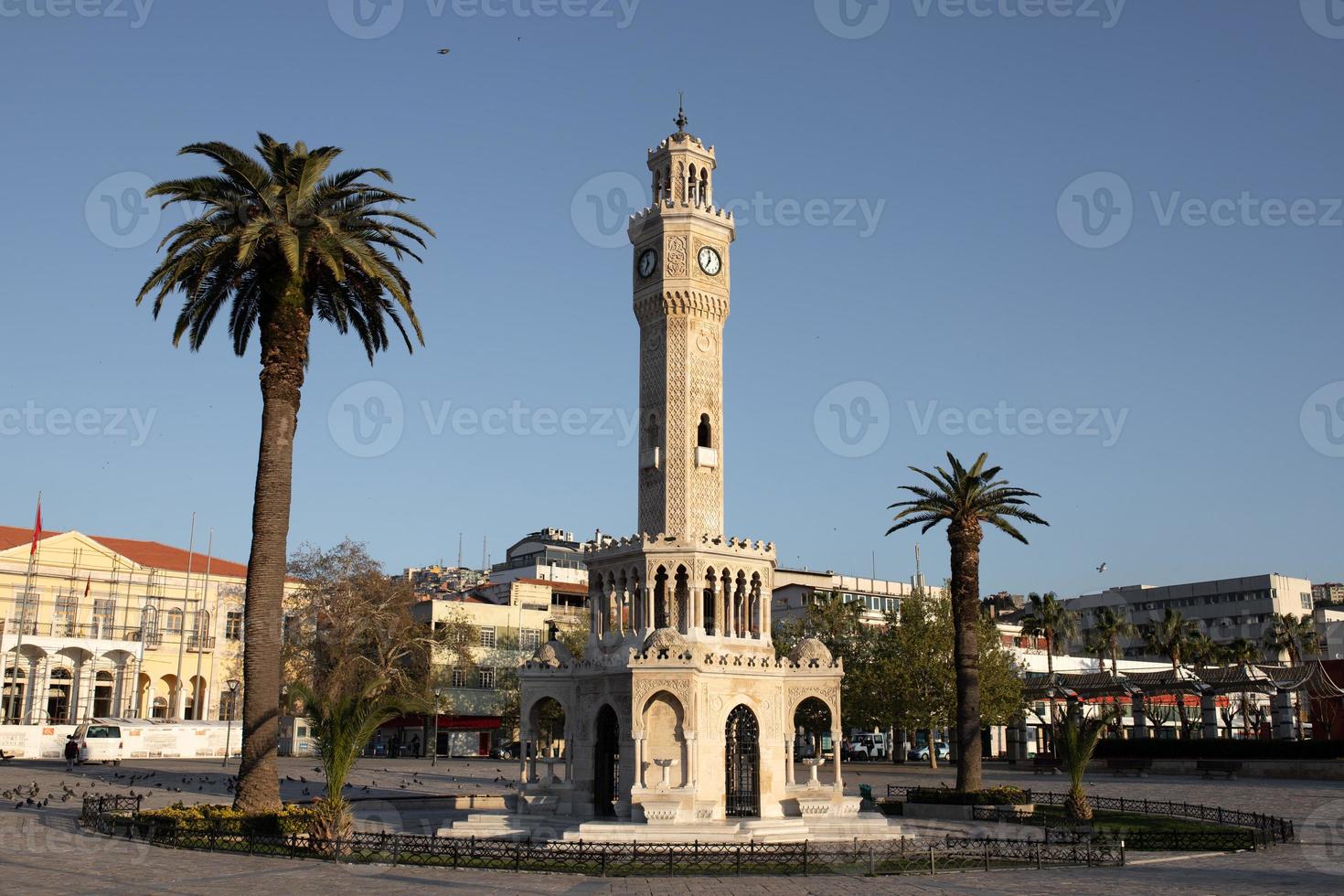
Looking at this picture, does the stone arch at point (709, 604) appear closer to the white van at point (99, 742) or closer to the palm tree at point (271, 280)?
the palm tree at point (271, 280)

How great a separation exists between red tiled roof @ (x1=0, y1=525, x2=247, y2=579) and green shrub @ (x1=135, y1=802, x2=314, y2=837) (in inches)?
2369

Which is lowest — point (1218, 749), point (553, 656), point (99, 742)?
point (99, 742)

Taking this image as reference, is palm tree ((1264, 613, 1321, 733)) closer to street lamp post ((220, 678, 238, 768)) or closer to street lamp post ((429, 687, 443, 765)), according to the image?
street lamp post ((429, 687, 443, 765))

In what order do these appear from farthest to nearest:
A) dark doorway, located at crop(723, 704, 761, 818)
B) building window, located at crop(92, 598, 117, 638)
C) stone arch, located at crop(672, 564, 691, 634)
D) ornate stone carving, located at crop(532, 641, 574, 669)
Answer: building window, located at crop(92, 598, 117, 638), ornate stone carving, located at crop(532, 641, 574, 669), stone arch, located at crop(672, 564, 691, 634), dark doorway, located at crop(723, 704, 761, 818)

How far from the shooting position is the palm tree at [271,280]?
28484 millimetres

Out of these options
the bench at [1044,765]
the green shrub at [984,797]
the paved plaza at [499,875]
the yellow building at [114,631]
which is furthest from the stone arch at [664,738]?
the yellow building at [114,631]

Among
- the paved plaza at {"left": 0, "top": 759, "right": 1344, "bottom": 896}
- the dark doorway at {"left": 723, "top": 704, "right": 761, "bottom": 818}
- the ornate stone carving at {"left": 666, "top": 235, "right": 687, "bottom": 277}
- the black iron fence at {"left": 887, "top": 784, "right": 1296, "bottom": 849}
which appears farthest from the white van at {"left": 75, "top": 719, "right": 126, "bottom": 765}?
the ornate stone carving at {"left": 666, "top": 235, "right": 687, "bottom": 277}

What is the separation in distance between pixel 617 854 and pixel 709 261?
2040 cm

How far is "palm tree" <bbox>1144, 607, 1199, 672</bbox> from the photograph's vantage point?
263 feet

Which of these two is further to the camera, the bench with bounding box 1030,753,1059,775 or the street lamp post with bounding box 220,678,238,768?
the bench with bounding box 1030,753,1059,775

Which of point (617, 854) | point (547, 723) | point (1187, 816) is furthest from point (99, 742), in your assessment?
point (1187, 816)

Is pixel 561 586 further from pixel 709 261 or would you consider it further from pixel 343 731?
pixel 343 731

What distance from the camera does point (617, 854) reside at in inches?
939

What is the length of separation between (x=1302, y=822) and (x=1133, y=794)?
1316cm
